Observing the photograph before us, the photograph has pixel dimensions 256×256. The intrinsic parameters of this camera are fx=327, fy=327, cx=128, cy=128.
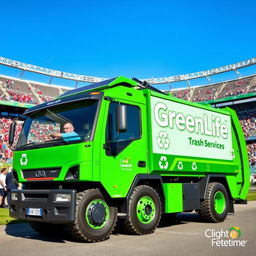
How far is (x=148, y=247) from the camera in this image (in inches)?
220

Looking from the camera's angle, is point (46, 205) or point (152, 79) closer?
point (46, 205)

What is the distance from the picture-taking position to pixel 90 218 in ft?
19.3

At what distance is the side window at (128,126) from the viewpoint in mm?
6227

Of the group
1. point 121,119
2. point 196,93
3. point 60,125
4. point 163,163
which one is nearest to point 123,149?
point 121,119

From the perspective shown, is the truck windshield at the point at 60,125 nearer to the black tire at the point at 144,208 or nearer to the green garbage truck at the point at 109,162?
the green garbage truck at the point at 109,162

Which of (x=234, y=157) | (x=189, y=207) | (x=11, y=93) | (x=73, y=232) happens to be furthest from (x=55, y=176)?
(x=11, y=93)

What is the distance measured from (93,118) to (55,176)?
1.27 meters

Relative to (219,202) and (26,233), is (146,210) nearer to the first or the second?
(26,233)

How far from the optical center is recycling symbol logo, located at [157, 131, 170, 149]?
7292 millimetres

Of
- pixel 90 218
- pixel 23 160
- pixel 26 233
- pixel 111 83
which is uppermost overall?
pixel 111 83

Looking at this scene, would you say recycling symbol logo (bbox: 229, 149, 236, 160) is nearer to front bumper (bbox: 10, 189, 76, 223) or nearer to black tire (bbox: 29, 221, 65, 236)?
black tire (bbox: 29, 221, 65, 236)

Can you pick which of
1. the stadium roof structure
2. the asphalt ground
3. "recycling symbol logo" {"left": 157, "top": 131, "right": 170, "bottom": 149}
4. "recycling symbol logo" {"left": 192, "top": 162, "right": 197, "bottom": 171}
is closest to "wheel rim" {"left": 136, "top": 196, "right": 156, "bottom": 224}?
the asphalt ground

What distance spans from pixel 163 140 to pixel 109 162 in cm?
174

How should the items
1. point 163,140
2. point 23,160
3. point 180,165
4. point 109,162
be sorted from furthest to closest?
point 180,165
point 163,140
point 23,160
point 109,162
